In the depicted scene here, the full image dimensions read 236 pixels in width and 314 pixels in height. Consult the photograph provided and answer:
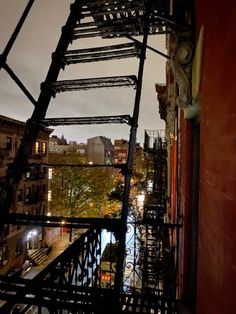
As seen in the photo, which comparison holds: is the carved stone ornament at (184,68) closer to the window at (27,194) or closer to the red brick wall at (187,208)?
the red brick wall at (187,208)

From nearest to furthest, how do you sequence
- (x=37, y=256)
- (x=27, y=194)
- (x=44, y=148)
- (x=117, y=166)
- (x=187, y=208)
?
(x=117, y=166) < (x=187, y=208) < (x=37, y=256) < (x=27, y=194) < (x=44, y=148)

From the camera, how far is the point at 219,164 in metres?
2.02

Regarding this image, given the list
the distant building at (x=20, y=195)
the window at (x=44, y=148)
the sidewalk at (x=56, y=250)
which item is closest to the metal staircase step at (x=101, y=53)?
the distant building at (x=20, y=195)

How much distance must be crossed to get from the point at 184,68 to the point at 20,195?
25186mm

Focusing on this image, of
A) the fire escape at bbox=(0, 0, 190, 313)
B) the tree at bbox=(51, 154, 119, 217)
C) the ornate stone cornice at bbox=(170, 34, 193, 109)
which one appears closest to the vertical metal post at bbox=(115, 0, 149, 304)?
the fire escape at bbox=(0, 0, 190, 313)

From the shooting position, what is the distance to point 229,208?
172cm

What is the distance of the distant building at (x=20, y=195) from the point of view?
2261cm

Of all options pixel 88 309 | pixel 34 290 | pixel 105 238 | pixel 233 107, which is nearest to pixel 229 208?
pixel 233 107

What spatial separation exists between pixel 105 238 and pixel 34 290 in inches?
1454

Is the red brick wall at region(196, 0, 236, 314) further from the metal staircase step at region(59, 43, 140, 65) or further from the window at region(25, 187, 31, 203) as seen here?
the window at region(25, 187, 31, 203)

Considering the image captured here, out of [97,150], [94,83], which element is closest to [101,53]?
[94,83]

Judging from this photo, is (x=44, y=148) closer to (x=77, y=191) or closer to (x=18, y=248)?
(x=77, y=191)

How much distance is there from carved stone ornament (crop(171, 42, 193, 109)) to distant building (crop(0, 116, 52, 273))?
656 inches

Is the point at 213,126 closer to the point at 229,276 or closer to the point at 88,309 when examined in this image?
the point at 229,276
